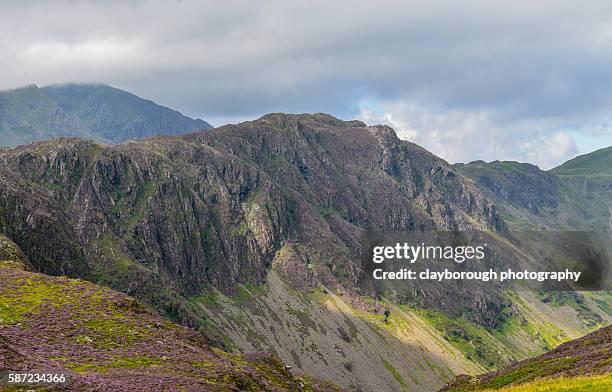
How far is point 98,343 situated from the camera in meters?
68.6

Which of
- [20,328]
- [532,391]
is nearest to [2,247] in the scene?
[20,328]

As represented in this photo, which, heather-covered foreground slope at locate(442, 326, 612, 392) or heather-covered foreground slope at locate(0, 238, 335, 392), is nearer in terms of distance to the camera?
heather-covered foreground slope at locate(442, 326, 612, 392)

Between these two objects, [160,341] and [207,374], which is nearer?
[207,374]

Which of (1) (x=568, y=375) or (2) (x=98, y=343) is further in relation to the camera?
(2) (x=98, y=343)

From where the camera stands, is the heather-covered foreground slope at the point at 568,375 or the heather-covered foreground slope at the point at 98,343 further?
the heather-covered foreground slope at the point at 98,343

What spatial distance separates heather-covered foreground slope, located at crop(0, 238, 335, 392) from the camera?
54781mm

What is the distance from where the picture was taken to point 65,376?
50.4 meters

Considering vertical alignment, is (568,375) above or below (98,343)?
below

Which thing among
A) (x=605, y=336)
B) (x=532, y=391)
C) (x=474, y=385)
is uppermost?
(x=532, y=391)

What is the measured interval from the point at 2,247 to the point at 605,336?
454ft

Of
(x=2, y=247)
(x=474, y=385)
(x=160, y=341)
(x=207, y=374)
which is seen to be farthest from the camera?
(x=2, y=247)

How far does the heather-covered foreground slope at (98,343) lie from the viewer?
5478cm

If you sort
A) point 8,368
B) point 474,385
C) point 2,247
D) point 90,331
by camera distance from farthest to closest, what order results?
point 2,247 < point 474,385 < point 90,331 < point 8,368

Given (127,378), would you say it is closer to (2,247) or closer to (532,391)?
(532,391)
